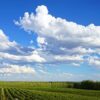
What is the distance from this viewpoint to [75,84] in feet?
417

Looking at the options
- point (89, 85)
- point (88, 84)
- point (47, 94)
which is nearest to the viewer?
point (47, 94)

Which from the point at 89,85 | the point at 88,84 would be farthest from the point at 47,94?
the point at 88,84

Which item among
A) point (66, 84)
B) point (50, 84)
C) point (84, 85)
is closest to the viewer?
point (84, 85)

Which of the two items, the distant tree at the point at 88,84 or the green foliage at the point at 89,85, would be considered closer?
the green foliage at the point at 89,85

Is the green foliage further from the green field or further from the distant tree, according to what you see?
the green field

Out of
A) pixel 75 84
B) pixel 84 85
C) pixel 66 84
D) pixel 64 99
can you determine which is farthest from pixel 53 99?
pixel 66 84

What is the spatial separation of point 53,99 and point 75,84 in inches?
3076

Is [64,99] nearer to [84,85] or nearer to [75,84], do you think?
[84,85]

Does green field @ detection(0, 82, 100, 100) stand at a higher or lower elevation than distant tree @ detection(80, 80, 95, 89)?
lower

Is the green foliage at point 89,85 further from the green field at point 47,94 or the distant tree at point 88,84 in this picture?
the green field at point 47,94

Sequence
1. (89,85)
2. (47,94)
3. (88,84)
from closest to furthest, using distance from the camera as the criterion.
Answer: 1. (47,94)
2. (89,85)
3. (88,84)

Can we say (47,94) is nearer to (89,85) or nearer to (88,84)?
(89,85)

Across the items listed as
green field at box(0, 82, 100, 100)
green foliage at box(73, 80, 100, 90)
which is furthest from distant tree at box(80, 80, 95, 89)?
green field at box(0, 82, 100, 100)

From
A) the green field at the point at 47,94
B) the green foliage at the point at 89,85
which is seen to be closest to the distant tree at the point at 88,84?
the green foliage at the point at 89,85
